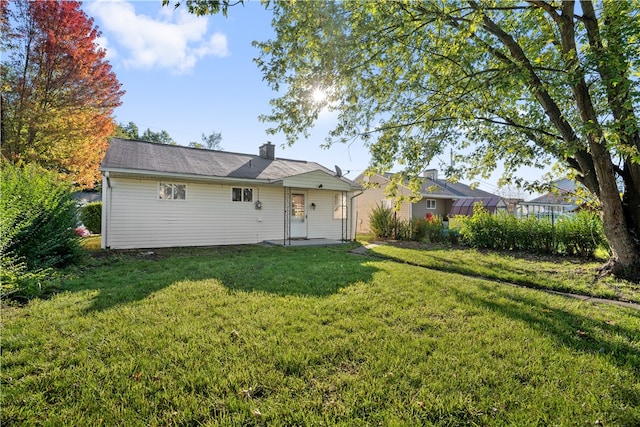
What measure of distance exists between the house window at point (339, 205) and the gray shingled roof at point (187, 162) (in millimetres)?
2452

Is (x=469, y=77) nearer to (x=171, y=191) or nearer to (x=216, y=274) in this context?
(x=216, y=274)

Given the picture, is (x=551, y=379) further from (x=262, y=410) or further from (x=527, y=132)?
(x=527, y=132)

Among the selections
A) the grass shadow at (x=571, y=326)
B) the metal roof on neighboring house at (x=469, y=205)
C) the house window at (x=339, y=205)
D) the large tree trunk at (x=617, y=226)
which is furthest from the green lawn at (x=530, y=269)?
the metal roof on neighboring house at (x=469, y=205)

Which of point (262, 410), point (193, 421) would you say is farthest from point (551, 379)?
point (193, 421)

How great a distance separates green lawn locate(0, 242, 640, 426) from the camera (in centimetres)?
208

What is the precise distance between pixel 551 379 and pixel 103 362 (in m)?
3.82

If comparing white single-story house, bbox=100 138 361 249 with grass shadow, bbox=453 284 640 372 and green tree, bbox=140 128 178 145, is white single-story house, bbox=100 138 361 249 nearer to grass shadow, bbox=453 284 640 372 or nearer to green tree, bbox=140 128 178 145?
grass shadow, bbox=453 284 640 372

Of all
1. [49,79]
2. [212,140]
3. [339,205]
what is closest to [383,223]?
[339,205]

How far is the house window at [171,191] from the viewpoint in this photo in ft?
34.4

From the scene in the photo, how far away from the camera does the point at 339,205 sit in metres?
14.5

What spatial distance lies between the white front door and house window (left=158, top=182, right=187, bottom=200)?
175 inches

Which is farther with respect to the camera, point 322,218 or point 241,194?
point 322,218

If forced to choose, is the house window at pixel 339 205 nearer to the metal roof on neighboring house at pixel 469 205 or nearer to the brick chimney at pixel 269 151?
the brick chimney at pixel 269 151

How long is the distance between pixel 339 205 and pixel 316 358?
12.0 meters
